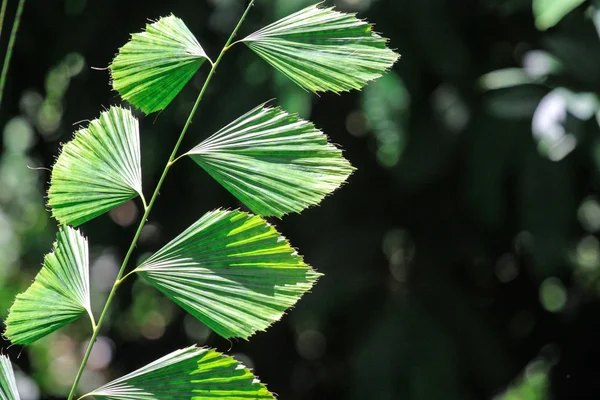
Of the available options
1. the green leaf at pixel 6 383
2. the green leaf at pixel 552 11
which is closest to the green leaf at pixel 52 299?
the green leaf at pixel 6 383

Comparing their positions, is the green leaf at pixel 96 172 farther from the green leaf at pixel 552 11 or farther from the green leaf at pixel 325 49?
the green leaf at pixel 552 11

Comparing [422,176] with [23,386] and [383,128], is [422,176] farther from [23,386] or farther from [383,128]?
[23,386]

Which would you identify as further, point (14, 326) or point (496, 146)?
point (496, 146)

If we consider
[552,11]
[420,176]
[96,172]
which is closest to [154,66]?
[96,172]

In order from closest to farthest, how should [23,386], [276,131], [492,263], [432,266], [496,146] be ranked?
1. [276,131]
2. [496,146]
3. [432,266]
4. [492,263]
5. [23,386]

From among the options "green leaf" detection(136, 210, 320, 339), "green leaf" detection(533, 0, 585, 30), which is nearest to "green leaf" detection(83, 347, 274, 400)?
"green leaf" detection(136, 210, 320, 339)

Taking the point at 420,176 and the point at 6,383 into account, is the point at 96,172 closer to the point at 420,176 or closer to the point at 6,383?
the point at 6,383

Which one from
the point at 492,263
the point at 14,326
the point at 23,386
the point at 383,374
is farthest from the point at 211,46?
the point at 14,326
